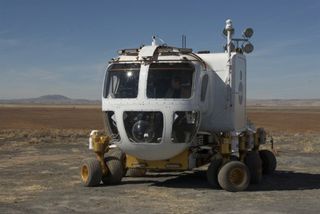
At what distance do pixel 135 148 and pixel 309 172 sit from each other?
6.81 metres

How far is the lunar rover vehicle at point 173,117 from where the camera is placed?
13.0m

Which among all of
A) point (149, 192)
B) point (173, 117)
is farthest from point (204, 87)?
point (149, 192)

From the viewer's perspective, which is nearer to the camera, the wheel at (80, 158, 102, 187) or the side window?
the side window

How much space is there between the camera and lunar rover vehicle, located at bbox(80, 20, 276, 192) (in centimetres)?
1302

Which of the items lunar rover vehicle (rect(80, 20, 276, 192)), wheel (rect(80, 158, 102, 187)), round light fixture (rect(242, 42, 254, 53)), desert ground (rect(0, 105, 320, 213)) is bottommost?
desert ground (rect(0, 105, 320, 213))

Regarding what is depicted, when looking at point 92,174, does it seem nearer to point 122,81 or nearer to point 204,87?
point 122,81

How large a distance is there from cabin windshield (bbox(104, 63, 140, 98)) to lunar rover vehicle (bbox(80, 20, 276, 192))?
0.08ft

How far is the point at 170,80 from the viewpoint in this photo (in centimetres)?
1316

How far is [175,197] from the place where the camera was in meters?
12.4

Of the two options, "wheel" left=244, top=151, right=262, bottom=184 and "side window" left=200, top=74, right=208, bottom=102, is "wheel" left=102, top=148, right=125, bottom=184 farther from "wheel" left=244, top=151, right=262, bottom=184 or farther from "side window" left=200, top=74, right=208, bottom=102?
"wheel" left=244, top=151, right=262, bottom=184

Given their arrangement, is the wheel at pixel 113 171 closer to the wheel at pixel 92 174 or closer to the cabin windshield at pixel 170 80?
the wheel at pixel 92 174

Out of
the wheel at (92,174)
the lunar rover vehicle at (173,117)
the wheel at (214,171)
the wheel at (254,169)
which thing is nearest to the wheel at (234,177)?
the lunar rover vehicle at (173,117)

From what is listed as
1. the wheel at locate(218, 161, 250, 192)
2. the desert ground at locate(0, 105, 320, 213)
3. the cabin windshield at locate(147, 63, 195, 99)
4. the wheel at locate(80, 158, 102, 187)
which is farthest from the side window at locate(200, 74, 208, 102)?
the wheel at locate(80, 158, 102, 187)

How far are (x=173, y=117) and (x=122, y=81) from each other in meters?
1.59
